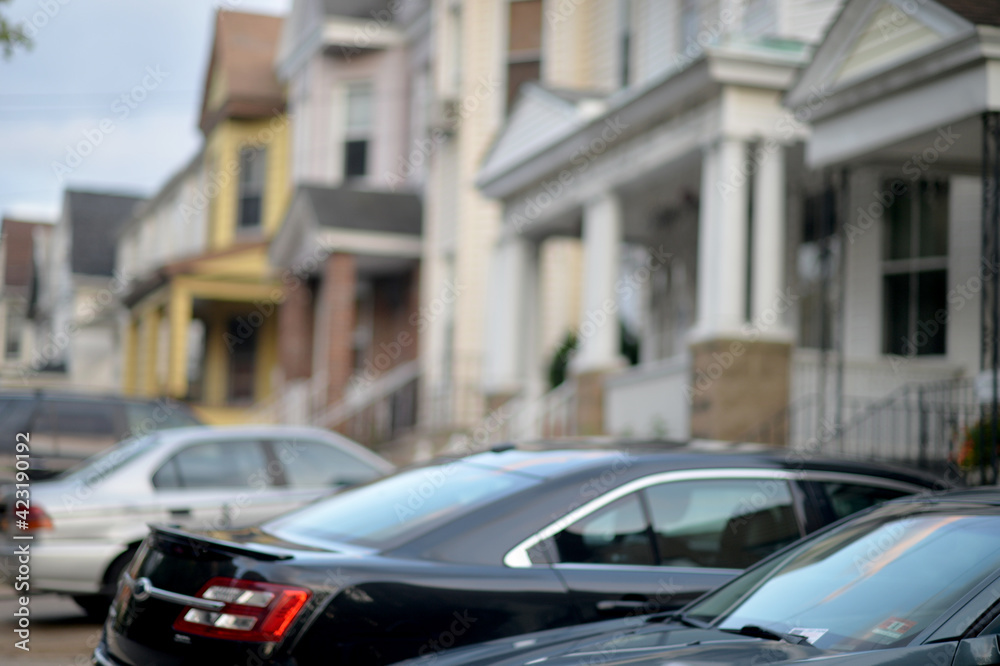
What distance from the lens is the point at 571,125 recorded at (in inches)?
599

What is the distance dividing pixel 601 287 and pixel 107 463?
693cm

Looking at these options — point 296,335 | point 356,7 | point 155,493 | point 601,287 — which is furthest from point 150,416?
point 356,7

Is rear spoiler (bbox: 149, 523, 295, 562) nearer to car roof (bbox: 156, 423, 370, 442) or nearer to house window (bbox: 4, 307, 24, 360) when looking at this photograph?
car roof (bbox: 156, 423, 370, 442)

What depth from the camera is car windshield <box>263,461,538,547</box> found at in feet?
16.1

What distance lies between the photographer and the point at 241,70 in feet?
95.8

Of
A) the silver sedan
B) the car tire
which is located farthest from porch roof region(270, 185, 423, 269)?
the car tire

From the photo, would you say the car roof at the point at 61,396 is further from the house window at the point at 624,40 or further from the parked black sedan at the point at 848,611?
the house window at the point at 624,40

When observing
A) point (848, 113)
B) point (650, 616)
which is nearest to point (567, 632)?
point (650, 616)

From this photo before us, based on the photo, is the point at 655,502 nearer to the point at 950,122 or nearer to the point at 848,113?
the point at 950,122

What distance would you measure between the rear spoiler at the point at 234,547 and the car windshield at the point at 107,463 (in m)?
4.18

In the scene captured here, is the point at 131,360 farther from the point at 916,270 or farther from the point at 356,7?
the point at 916,270

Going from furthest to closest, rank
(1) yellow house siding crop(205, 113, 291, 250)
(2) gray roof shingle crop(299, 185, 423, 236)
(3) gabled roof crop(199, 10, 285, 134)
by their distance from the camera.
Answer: (3) gabled roof crop(199, 10, 285, 134), (1) yellow house siding crop(205, 113, 291, 250), (2) gray roof shingle crop(299, 185, 423, 236)

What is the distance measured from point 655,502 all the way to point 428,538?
970 mm

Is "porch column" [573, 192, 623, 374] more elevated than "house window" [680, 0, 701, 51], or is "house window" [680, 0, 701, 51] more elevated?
"house window" [680, 0, 701, 51]
